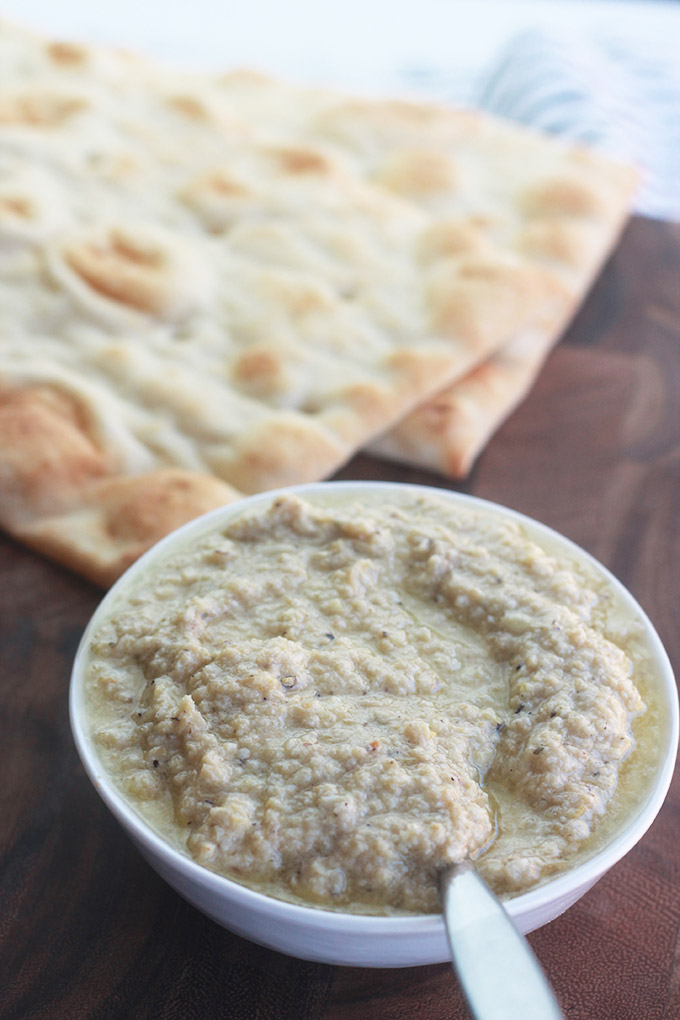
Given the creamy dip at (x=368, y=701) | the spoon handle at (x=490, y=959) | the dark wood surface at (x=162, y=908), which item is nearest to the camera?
the spoon handle at (x=490, y=959)

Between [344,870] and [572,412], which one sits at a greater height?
[344,870]

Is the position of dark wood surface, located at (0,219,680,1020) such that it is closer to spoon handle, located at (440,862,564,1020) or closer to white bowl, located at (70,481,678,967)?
white bowl, located at (70,481,678,967)

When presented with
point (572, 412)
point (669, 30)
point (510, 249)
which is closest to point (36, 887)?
point (572, 412)

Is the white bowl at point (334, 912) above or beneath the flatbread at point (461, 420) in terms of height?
above

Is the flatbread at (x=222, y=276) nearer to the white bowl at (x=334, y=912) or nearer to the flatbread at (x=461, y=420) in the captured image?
the flatbread at (x=461, y=420)

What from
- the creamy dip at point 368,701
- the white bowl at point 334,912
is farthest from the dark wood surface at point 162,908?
the creamy dip at point 368,701

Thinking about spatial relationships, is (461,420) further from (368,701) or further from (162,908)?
(162,908)

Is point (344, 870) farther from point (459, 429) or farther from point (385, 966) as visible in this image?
point (459, 429)

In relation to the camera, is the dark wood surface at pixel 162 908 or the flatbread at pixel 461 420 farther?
the flatbread at pixel 461 420
